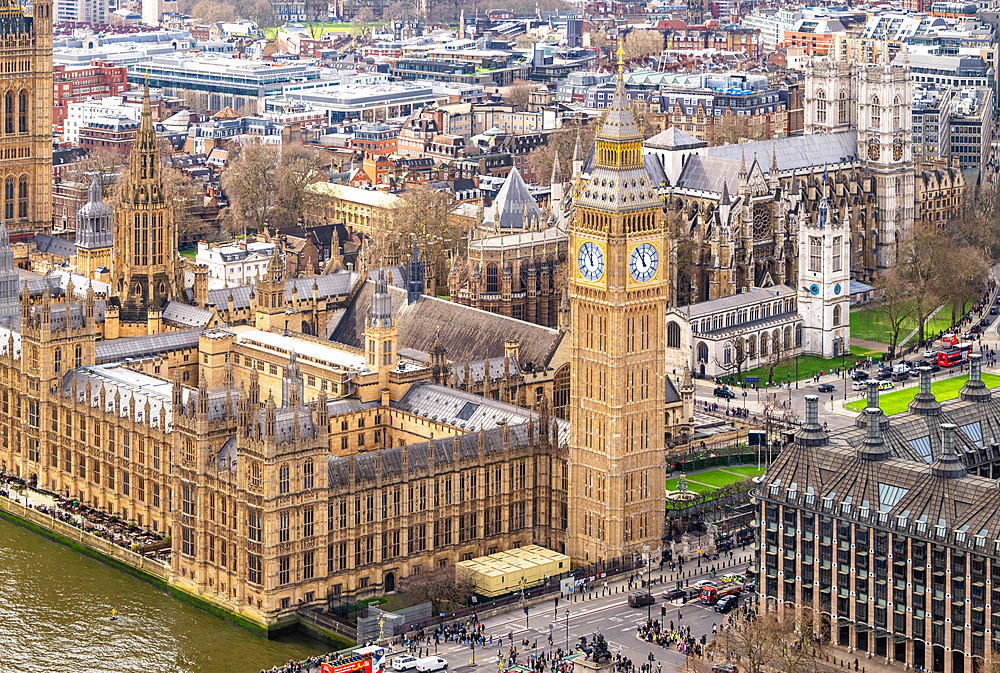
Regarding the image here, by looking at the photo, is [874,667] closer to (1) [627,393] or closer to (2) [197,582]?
(1) [627,393]

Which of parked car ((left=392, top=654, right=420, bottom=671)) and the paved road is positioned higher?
the paved road

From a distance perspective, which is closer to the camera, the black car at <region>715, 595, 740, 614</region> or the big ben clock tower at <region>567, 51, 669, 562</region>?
the black car at <region>715, 595, 740, 614</region>

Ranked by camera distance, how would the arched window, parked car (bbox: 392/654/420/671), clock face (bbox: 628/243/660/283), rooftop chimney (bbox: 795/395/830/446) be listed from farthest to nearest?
clock face (bbox: 628/243/660/283), rooftop chimney (bbox: 795/395/830/446), the arched window, parked car (bbox: 392/654/420/671)

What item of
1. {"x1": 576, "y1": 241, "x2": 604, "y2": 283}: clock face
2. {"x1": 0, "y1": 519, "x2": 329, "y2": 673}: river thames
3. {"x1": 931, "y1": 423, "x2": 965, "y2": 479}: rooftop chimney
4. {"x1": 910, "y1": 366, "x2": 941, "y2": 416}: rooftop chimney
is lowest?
{"x1": 0, "y1": 519, "x2": 329, "y2": 673}: river thames

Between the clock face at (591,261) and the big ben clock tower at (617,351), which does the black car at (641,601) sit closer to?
the big ben clock tower at (617,351)

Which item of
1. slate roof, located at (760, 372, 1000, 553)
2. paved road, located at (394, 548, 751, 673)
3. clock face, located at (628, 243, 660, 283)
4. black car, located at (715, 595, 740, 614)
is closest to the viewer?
slate roof, located at (760, 372, 1000, 553)

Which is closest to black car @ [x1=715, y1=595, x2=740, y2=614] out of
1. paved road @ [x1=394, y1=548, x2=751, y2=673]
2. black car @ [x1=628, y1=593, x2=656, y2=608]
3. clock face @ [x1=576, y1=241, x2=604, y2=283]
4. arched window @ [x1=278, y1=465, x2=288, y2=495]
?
paved road @ [x1=394, y1=548, x2=751, y2=673]

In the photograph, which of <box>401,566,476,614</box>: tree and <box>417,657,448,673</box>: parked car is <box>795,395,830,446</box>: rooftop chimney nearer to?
<box>401,566,476,614</box>: tree
